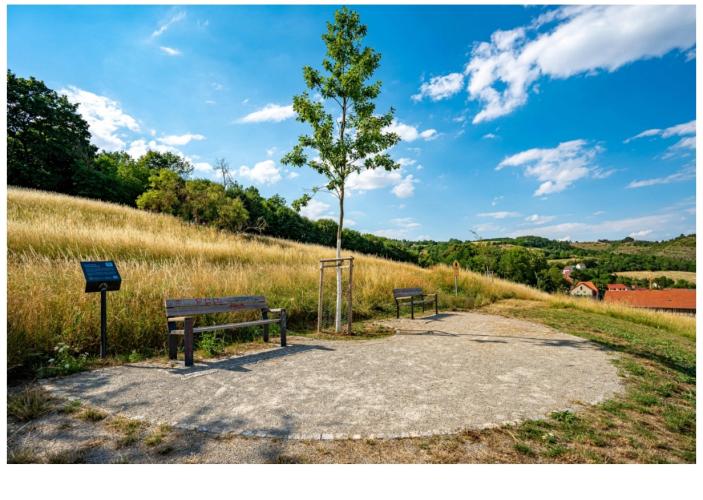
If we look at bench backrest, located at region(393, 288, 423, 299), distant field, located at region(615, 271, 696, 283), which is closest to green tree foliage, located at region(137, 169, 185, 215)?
bench backrest, located at region(393, 288, 423, 299)

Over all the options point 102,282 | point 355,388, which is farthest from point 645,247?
point 102,282

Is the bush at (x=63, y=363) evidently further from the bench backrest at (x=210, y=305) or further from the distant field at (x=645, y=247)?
the distant field at (x=645, y=247)

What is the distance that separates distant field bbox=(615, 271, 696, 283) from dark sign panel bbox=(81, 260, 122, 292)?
283ft

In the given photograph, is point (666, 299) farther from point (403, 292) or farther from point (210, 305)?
point (210, 305)

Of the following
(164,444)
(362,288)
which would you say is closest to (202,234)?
(362,288)

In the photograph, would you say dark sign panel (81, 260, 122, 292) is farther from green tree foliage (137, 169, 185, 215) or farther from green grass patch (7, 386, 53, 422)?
green tree foliage (137, 169, 185, 215)

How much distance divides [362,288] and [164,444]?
920 cm

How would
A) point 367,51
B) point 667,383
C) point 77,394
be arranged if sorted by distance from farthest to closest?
point 367,51 → point 667,383 → point 77,394

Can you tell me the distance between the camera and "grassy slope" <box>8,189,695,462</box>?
9.22 ft

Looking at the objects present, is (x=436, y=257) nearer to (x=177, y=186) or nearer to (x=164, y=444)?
(x=177, y=186)

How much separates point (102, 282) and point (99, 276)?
10cm

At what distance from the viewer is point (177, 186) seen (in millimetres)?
24844

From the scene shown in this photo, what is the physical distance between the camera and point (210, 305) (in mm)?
5836

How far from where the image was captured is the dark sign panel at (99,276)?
4.91 meters
